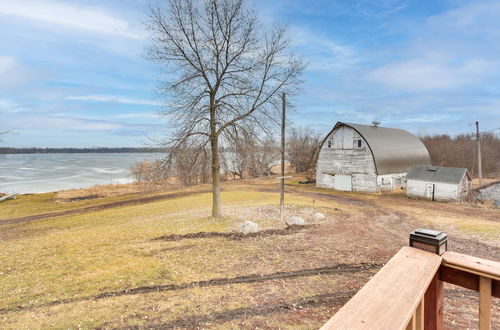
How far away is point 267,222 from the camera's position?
43.5 ft

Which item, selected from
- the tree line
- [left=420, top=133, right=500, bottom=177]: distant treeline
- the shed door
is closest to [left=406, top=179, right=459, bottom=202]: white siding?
the shed door

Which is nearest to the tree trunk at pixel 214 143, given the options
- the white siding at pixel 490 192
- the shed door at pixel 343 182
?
the shed door at pixel 343 182

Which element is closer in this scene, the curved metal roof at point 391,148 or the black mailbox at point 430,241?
the black mailbox at point 430,241

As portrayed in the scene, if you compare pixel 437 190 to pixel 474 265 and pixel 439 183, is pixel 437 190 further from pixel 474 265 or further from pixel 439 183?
pixel 474 265

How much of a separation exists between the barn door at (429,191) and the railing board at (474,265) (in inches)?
995

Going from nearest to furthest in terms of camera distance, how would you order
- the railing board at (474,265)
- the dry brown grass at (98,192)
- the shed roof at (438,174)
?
the railing board at (474,265) → the shed roof at (438,174) → the dry brown grass at (98,192)

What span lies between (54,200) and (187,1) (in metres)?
32.0

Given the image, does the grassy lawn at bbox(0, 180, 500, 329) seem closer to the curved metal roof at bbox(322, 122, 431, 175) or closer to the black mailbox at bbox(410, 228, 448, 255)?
the black mailbox at bbox(410, 228, 448, 255)

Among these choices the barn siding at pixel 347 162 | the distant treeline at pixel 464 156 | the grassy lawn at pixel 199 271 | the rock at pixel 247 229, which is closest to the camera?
the grassy lawn at pixel 199 271

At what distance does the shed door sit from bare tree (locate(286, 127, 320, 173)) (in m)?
18.9

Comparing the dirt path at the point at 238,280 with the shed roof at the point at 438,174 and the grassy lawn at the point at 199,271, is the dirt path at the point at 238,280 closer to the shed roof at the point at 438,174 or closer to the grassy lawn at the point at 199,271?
the grassy lawn at the point at 199,271

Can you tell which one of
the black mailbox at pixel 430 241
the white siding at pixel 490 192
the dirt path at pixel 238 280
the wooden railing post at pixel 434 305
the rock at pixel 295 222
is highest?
the black mailbox at pixel 430 241

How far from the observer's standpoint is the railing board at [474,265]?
76.9 inches

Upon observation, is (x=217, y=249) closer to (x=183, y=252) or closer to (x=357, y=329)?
(x=183, y=252)
